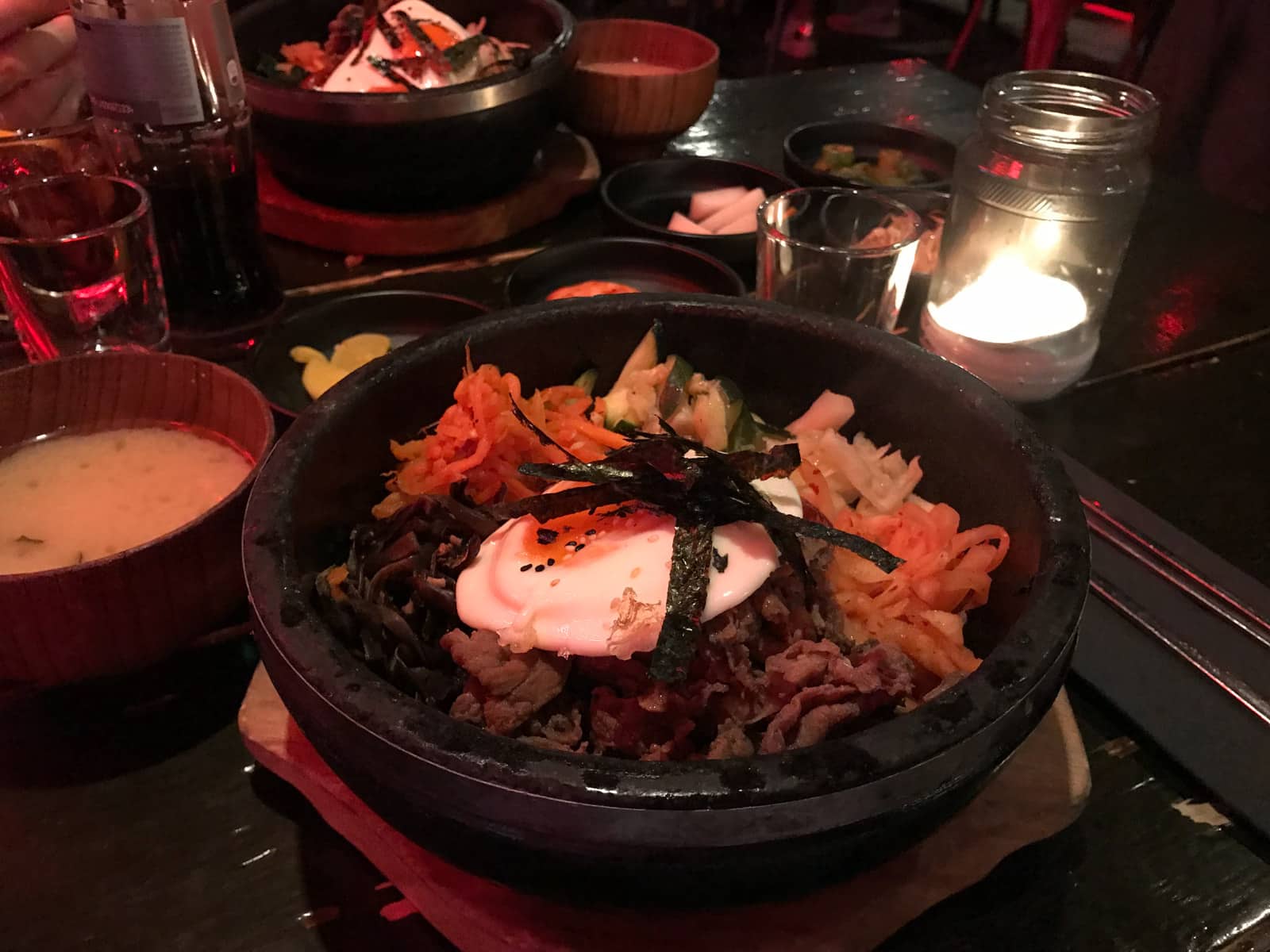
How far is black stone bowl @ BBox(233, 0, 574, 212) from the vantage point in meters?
2.49

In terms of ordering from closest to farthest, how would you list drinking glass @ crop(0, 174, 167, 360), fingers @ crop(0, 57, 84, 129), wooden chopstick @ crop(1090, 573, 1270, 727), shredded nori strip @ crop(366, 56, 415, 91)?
wooden chopstick @ crop(1090, 573, 1270, 727), drinking glass @ crop(0, 174, 167, 360), fingers @ crop(0, 57, 84, 129), shredded nori strip @ crop(366, 56, 415, 91)

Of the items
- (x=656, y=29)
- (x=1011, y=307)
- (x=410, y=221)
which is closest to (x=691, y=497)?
(x=1011, y=307)

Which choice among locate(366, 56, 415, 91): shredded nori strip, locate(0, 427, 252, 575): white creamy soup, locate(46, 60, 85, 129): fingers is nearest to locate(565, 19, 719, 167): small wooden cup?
locate(366, 56, 415, 91): shredded nori strip

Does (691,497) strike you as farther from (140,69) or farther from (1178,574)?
(140,69)

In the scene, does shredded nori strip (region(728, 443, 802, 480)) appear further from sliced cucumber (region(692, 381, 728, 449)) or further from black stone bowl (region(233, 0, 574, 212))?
black stone bowl (region(233, 0, 574, 212))

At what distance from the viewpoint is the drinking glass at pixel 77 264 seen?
1926 mm

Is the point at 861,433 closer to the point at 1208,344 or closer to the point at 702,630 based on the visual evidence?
the point at 702,630

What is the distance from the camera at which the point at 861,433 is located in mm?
1656

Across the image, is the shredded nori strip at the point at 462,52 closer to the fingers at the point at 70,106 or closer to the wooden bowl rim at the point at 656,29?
the wooden bowl rim at the point at 656,29

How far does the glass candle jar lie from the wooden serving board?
1.30 meters

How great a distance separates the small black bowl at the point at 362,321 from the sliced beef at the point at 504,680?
3.87 ft

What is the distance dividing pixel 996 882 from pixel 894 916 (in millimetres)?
206

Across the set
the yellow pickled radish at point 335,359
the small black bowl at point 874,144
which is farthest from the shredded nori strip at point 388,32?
the small black bowl at point 874,144

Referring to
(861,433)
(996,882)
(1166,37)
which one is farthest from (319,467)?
(1166,37)
